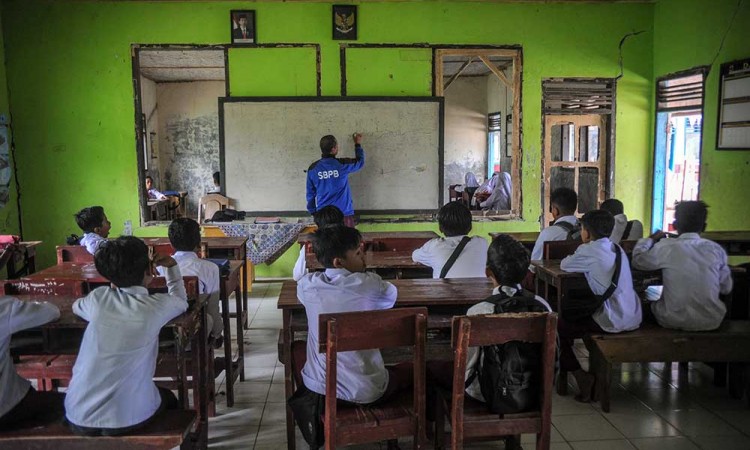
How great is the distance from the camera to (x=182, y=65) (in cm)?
1012

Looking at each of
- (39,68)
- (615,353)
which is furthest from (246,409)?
(39,68)

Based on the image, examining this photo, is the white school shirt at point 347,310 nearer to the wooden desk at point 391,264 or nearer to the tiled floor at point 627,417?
the tiled floor at point 627,417

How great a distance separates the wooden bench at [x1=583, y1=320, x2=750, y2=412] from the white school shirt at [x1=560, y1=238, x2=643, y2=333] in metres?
0.07

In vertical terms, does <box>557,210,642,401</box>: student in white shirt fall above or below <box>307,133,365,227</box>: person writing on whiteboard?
below

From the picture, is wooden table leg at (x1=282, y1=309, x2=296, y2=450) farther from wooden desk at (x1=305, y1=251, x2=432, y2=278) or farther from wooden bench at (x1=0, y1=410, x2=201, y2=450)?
wooden desk at (x1=305, y1=251, x2=432, y2=278)

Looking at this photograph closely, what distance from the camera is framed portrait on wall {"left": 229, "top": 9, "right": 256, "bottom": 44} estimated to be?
657 cm

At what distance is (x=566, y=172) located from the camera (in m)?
7.56

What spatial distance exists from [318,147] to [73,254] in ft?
9.92

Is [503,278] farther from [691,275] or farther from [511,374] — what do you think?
[691,275]

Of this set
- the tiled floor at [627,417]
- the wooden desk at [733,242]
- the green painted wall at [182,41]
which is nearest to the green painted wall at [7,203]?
the green painted wall at [182,41]

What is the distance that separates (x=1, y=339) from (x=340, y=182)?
4.20 m

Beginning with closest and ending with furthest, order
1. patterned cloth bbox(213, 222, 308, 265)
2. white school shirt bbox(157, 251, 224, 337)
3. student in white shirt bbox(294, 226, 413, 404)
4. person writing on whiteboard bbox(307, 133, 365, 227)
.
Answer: student in white shirt bbox(294, 226, 413, 404) < white school shirt bbox(157, 251, 224, 337) < person writing on whiteboard bbox(307, 133, 365, 227) < patterned cloth bbox(213, 222, 308, 265)

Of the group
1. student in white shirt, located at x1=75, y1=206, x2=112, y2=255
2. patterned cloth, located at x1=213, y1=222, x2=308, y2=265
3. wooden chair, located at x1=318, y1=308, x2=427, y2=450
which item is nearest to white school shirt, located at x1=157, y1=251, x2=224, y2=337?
student in white shirt, located at x1=75, y1=206, x2=112, y2=255

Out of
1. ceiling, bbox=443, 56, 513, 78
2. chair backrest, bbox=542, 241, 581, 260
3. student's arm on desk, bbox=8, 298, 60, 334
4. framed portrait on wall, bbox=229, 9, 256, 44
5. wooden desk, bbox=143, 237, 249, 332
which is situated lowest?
wooden desk, bbox=143, 237, 249, 332
